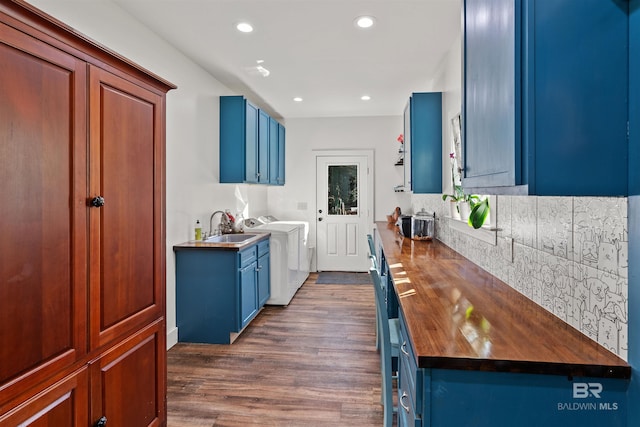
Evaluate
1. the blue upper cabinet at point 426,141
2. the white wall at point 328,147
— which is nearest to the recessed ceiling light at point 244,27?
the blue upper cabinet at point 426,141

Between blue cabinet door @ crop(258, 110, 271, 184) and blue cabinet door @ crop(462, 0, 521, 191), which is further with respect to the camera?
blue cabinet door @ crop(258, 110, 271, 184)

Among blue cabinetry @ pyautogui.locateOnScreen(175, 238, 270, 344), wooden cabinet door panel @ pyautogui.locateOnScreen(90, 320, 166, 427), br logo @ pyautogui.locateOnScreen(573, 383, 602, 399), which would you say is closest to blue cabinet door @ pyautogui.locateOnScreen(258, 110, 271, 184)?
blue cabinetry @ pyautogui.locateOnScreen(175, 238, 270, 344)

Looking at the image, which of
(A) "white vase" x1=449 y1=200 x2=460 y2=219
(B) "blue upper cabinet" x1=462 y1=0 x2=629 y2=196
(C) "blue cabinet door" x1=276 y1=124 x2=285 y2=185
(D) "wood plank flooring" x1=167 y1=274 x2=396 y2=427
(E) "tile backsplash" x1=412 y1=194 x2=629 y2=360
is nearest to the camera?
(B) "blue upper cabinet" x1=462 y1=0 x2=629 y2=196

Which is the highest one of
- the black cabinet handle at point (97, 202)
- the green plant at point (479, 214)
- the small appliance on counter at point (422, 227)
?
the black cabinet handle at point (97, 202)

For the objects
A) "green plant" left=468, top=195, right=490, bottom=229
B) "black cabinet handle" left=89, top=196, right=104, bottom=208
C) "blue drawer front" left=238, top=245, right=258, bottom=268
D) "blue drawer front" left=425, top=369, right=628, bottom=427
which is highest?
"black cabinet handle" left=89, top=196, right=104, bottom=208

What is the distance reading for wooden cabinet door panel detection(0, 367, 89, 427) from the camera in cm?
120

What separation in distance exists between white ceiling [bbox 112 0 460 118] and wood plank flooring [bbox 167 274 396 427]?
8.53ft

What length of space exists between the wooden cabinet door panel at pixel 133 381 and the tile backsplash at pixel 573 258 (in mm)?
1766

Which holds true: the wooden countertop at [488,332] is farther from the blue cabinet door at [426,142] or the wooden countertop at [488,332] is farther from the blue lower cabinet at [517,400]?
the blue cabinet door at [426,142]

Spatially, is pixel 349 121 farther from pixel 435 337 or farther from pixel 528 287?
pixel 435 337

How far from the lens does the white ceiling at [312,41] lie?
8.72ft

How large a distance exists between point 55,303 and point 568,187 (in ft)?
5.30

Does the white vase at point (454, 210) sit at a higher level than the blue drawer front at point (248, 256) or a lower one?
higher

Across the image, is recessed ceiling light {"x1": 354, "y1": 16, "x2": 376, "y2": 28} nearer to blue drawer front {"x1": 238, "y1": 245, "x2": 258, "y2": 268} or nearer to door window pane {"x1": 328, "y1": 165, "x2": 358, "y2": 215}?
blue drawer front {"x1": 238, "y1": 245, "x2": 258, "y2": 268}
